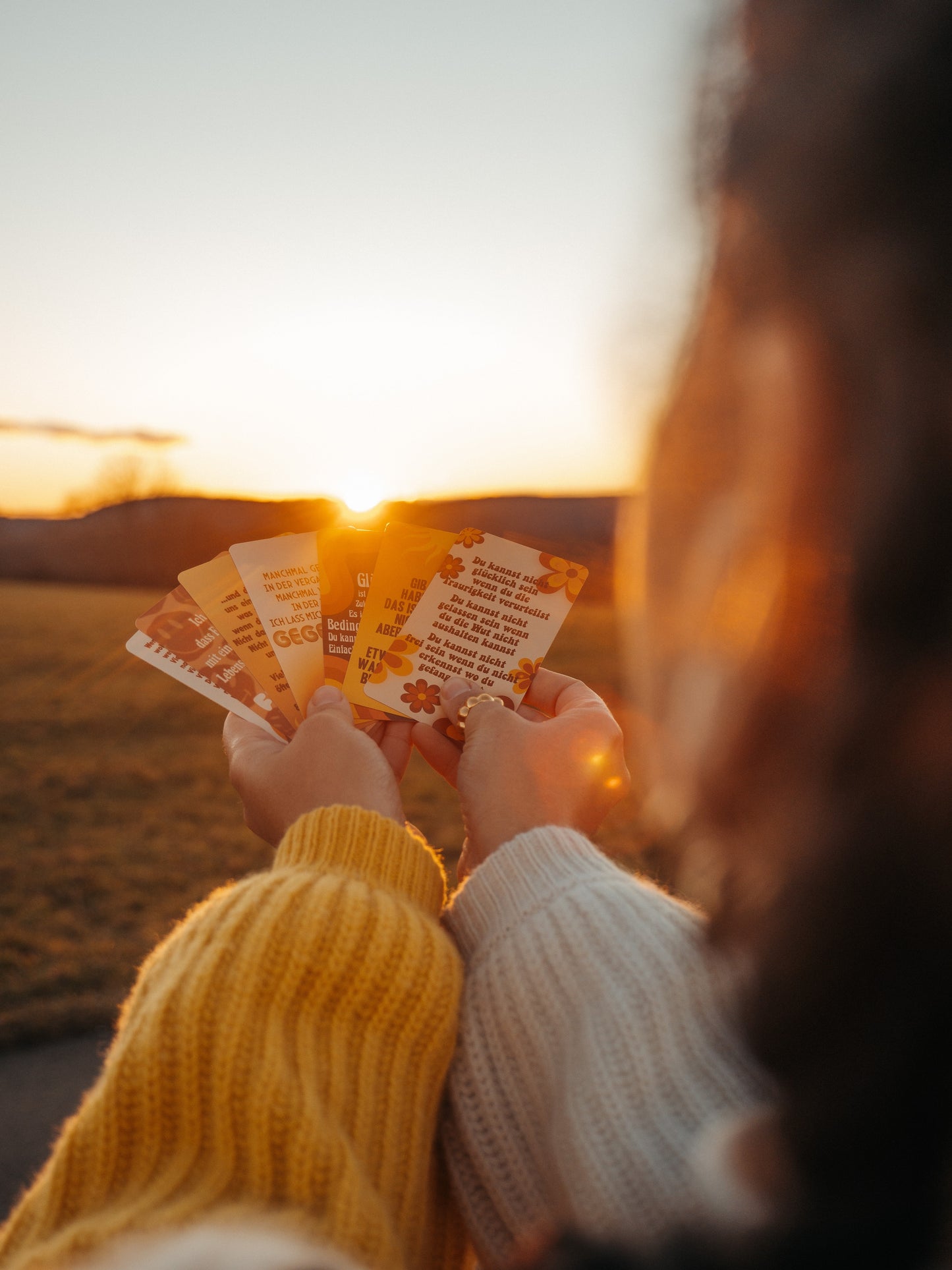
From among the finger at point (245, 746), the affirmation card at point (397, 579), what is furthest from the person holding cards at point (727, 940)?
the affirmation card at point (397, 579)

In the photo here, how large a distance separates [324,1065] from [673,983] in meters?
0.36

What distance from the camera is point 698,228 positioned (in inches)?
19.6

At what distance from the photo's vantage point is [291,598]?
1725mm

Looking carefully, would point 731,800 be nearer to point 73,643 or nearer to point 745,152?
point 745,152

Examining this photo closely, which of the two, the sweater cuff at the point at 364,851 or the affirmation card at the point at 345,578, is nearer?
the sweater cuff at the point at 364,851

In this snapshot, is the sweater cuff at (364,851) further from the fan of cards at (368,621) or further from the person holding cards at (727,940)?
the fan of cards at (368,621)

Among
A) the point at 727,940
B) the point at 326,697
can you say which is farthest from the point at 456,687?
the point at 727,940

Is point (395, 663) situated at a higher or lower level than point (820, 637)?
lower

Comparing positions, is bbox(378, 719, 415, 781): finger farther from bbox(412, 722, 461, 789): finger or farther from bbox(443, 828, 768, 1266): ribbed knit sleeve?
bbox(443, 828, 768, 1266): ribbed knit sleeve

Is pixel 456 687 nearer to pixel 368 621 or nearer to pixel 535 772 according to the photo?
pixel 368 621

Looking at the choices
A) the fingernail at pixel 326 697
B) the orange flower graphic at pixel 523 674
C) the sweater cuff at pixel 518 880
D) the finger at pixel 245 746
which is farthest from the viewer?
the orange flower graphic at pixel 523 674

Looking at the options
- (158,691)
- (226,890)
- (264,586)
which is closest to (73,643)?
(158,691)

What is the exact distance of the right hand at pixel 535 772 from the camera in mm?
1215

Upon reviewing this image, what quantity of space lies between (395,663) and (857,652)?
1.34 metres
